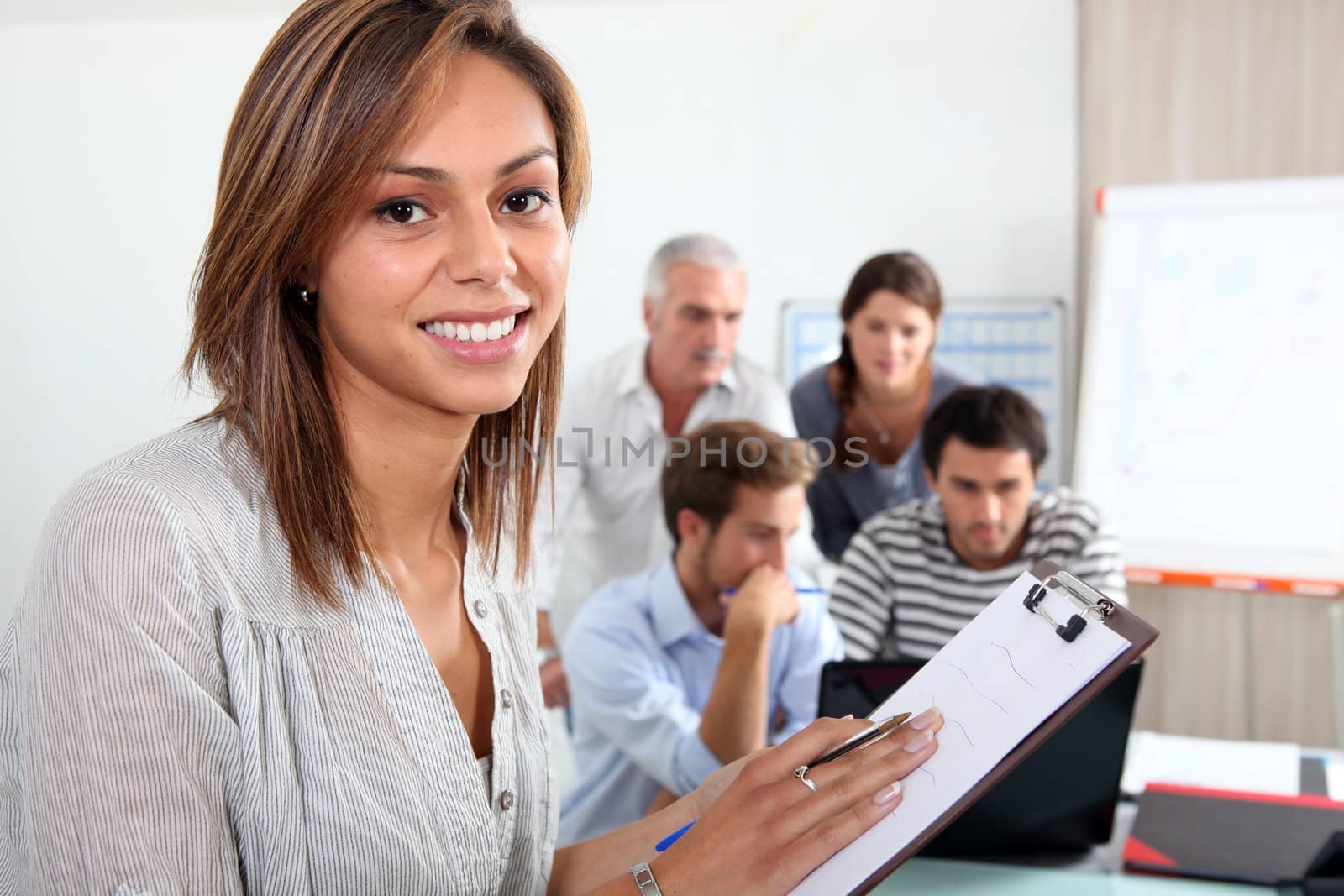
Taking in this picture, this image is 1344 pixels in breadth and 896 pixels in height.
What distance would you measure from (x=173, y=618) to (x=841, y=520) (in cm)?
254

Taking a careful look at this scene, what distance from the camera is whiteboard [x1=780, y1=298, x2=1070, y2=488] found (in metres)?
3.52

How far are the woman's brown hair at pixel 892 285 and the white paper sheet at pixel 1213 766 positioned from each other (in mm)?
1285

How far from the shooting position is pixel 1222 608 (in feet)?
11.2

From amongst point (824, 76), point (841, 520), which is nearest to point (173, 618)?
point (841, 520)

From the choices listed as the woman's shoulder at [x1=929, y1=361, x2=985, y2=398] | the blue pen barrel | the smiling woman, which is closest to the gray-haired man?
the woman's shoulder at [x1=929, y1=361, x2=985, y2=398]

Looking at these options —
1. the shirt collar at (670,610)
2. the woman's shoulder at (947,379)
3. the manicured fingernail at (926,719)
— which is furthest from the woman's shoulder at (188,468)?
Result: the woman's shoulder at (947,379)

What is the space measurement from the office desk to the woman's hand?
63 cm

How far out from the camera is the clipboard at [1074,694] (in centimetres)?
76

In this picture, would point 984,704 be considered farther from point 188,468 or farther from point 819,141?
point 819,141

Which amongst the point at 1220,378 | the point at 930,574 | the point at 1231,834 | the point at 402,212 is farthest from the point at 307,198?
the point at 1220,378

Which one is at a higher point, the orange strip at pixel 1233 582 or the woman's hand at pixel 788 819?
the woman's hand at pixel 788 819

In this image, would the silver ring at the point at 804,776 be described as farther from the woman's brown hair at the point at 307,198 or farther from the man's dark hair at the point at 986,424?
the man's dark hair at the point at 986,424

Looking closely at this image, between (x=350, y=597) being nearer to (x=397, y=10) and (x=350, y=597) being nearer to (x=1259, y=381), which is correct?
(x=397, y=10)

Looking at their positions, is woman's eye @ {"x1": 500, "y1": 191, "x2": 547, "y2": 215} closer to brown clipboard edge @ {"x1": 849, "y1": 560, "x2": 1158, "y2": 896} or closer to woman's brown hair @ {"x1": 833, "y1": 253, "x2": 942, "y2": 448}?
brown clipboard edge @ {"x1": 849, "y1": 560, "x2": 1158, "y2": 896}
